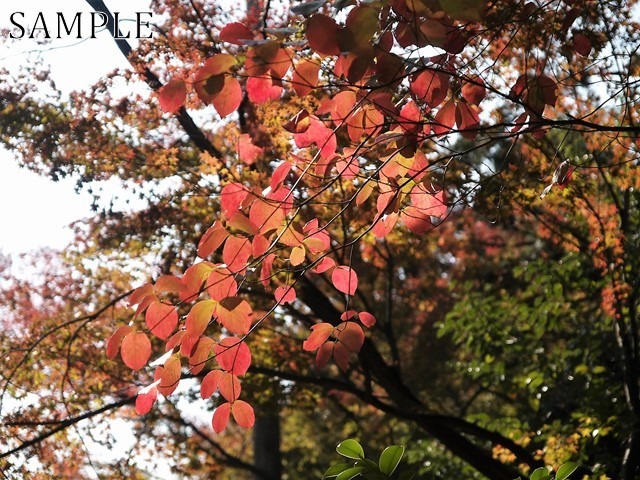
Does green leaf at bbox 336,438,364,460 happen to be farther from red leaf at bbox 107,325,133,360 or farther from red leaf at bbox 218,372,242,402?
red leaf at bbox 107,325,133,360

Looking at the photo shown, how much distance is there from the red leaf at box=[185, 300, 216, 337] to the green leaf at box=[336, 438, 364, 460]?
0.41 meters

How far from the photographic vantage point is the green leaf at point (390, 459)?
167cm

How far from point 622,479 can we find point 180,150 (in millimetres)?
3298

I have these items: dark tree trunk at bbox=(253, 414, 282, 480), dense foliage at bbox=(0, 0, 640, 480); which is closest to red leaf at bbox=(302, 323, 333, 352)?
dense foliage at bbox=(0, 0, 640, 480)

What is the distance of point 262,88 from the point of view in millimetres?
1803

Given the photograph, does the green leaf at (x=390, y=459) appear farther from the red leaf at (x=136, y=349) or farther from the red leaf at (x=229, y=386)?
the red leaf at (x=136, y=349)

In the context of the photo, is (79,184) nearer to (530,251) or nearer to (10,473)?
(10,473)

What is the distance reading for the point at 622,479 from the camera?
4.86 m

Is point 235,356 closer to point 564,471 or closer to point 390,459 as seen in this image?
point 390,459

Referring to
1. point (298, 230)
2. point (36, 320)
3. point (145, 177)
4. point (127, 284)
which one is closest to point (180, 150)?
point (145, 177)

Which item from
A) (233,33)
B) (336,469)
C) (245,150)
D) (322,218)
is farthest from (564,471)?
(322,218)

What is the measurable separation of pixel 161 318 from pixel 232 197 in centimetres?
35

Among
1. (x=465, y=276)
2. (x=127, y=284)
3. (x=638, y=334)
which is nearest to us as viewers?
(x=638, y=334)

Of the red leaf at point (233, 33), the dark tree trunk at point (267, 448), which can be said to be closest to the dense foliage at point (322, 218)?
the red leaf at point (233, 33)
